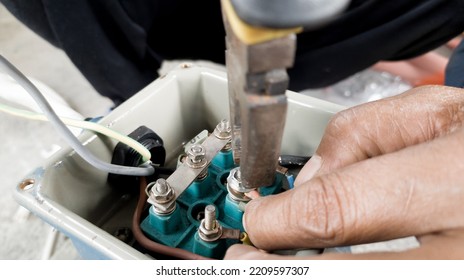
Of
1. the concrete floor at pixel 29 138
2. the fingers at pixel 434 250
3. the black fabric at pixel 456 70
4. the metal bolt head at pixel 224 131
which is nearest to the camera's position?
the fingers at pixel 434 250

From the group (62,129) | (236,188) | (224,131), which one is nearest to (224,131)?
(224,131)

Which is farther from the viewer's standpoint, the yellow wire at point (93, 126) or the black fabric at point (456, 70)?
the black fabric at point (456, 70)

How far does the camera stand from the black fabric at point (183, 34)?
767mm

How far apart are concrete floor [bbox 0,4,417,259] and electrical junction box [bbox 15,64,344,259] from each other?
0.34 feet

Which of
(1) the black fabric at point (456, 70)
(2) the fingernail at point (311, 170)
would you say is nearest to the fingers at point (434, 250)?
(2) the fingernail at point (311, 170)

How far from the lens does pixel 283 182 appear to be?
1.78ft

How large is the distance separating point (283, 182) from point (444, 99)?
231mm

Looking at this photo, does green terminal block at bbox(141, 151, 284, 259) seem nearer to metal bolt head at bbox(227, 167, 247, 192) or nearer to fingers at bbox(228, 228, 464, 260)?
metal bolt head at bbox(227, 167, 247, 192)

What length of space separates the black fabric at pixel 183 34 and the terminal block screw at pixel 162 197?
0.41 metres

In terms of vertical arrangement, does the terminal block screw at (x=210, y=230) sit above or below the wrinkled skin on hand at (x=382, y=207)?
below

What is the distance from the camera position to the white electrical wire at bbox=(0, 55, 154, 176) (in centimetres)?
43

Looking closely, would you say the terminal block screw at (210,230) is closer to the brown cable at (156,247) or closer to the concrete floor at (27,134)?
the brown cable at (156,247)

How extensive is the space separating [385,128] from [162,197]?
0.95 feet

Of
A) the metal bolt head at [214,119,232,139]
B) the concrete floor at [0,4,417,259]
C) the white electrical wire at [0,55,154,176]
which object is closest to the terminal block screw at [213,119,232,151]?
the metal bolt head at [214,119,232,139]
